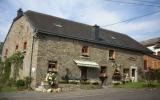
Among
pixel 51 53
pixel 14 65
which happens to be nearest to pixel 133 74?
pixel 51 53

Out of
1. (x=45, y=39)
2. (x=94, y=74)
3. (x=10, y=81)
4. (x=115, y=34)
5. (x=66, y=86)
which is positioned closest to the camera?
(x=66, y=86)

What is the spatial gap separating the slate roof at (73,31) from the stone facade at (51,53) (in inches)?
21.7

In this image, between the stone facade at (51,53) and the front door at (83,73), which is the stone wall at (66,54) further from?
the front door at (83,73)

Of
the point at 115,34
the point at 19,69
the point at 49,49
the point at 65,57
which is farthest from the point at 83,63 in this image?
the point at 115,34

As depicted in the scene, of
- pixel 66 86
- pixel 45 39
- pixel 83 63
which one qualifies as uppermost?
pixel 45 39

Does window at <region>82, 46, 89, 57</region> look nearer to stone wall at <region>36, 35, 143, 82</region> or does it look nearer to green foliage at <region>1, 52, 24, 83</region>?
stone wall at <region>36, 35, 143, 82</region>

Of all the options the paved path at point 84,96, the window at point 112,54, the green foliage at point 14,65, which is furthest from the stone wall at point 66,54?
the paved path at point 84,96

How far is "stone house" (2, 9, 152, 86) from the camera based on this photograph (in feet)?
88.4

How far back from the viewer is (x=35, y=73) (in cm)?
2609

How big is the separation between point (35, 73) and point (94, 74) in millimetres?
7852

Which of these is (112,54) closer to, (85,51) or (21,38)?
(85,51)

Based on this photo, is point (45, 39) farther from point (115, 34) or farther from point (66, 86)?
point (115, 34)

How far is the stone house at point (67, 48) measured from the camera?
26.9m

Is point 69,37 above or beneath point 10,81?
above
